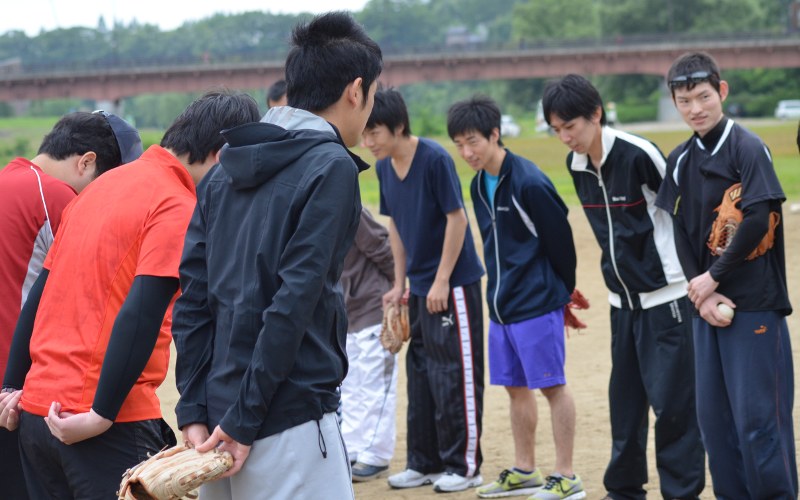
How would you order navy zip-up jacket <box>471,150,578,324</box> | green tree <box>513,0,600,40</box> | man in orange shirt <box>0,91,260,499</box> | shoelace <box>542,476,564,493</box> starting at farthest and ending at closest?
green tree <box>513,0,600,40</box> < navy zip-up jacket <box>471,150,578,324</box> < shoelace <box>542,476,564,493</box> < man in orange shirt <box>0,91,260,499</box>

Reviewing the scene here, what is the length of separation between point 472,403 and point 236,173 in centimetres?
291

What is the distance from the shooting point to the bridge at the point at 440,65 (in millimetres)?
50000

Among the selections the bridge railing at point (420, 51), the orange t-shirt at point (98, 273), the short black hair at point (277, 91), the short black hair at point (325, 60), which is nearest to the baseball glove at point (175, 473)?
the orange t-shirt at point (98, 273)

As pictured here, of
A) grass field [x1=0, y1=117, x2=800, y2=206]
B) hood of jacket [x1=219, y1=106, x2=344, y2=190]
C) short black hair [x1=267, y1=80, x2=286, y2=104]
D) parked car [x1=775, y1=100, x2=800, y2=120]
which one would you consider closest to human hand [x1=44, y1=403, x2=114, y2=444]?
hood of jacket [x1=219, y1=106, x2=344, y2=190]

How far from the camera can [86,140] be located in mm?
3066

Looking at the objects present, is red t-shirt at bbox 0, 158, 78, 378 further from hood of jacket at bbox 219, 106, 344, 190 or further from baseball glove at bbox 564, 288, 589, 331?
baseball glove at bbox 564, 288, 589, 331

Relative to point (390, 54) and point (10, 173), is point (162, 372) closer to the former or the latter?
point (10, 173)

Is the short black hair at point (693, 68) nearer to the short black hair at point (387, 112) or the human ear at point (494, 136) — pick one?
the human ear at point (494, 136)

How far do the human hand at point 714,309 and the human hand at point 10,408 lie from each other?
2.95m

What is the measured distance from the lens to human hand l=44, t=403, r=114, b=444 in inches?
93.3

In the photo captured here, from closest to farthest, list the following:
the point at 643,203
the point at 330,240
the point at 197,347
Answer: the point at 330,240, the point at 197,347, the point at 643,203

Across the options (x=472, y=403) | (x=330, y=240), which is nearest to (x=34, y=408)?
(x=330, y=240)

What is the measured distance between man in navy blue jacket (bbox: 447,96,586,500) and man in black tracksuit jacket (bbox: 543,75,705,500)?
26cm

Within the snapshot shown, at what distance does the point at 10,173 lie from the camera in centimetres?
317
